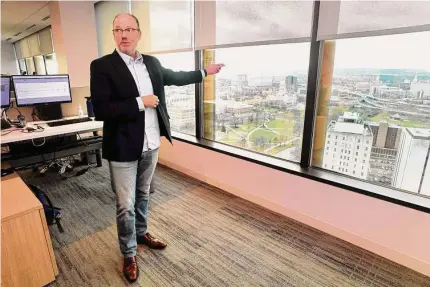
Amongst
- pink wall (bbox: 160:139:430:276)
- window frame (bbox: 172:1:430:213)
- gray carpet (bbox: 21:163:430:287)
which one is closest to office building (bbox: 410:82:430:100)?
window frame (bbox: 172:1:430:213)

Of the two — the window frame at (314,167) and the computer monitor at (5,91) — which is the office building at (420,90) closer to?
the window frame at (314,167)

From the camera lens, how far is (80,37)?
4137 millimetres

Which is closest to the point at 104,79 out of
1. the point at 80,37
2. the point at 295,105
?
the point at 295,105

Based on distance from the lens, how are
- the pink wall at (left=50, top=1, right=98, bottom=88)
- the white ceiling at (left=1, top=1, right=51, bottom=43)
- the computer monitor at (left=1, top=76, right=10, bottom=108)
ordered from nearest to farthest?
the computer monitor at (left=1, top=76, right=10, bottom=108) < the pink wall at (left=50, top=1, right=98, bottom=88) < the white ceiling at (left=1, top=1, right=51, bottom=43)

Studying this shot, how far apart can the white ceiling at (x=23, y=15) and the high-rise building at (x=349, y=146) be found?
516 centimetres

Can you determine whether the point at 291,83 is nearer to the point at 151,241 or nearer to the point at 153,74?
the point at 153,74

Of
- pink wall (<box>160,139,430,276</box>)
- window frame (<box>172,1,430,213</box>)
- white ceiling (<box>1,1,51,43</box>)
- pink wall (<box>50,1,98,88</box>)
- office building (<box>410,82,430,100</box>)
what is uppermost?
white ceiling (<box>1,1,51,43</box>)

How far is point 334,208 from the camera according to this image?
6.77ft

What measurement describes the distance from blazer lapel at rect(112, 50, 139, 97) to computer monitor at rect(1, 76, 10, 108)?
1870 mm

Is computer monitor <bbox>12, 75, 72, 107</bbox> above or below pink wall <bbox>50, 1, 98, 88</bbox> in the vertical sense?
below

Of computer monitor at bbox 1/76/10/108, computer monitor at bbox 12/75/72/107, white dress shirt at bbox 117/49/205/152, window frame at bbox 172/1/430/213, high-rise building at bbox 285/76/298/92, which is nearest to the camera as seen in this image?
white dress shirt at bbox 117/49/205/152

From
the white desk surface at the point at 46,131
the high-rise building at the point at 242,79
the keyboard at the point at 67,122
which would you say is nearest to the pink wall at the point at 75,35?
the keyboard at the point at 67,122

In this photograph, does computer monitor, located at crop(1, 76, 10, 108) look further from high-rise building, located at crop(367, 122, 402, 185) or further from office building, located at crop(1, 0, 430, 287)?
high-rise building, located at crop(367, 122, 402, 185)

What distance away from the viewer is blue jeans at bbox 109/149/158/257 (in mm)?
1576
